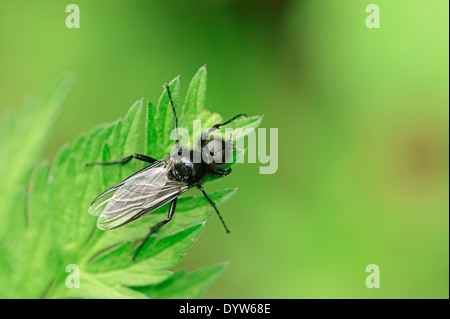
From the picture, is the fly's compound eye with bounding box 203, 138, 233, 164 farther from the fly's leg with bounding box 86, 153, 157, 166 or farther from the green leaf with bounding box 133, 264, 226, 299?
the green leaf with bounding box 133, 264, 226, 299

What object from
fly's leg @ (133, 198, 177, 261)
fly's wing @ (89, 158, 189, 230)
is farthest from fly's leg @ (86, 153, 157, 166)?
fly's leg @ (133, 198, 177, 261)

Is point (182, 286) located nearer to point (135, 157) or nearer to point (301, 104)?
point (135, 157)

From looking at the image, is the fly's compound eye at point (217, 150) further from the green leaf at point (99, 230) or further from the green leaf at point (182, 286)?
the green leaf at point (182, 286)

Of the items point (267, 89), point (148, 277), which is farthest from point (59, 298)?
point (267, 89)

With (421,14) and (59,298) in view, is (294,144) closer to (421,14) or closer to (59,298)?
(421,14)

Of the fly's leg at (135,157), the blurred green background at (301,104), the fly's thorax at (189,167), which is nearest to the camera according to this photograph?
the fly's leg at (135,157)

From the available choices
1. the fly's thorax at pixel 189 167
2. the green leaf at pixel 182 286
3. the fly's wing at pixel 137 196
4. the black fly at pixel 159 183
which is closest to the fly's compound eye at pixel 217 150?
the black fly at pixel 159 183
